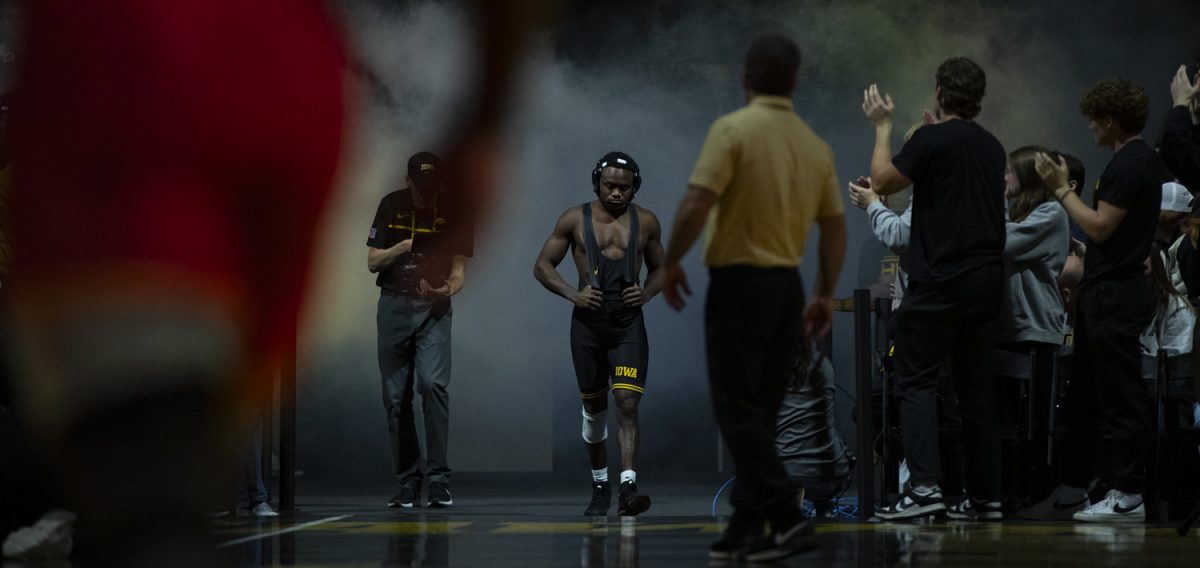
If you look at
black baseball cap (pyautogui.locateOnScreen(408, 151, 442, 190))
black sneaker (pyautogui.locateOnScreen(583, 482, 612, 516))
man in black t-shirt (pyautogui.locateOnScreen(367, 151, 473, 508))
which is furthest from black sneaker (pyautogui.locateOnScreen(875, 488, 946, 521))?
A: man in black t-shirt (pyautogui.locateOnScreen(367, 151, 473, 508))

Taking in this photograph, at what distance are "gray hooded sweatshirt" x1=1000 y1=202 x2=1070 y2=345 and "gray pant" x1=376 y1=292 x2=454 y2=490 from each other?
303 cm

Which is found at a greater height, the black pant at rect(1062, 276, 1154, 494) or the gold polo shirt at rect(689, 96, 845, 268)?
the gold polo shirt at rect(689, 96, 845, 268)

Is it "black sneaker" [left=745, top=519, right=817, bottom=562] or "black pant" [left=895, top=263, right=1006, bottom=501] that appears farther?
"black pant" [left=895, top=263, right=1006, bottom=501]

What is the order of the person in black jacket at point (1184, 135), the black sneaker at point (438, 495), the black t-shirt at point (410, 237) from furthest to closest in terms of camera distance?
1. the black t-shirt at point (410, 237)
2. the black sneaker at point (438, 495)
3. the person in black jacket at point (1184, 135)

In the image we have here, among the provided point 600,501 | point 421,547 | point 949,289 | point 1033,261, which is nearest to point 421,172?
point 600,501

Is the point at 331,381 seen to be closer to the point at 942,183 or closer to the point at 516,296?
the point at 516,296

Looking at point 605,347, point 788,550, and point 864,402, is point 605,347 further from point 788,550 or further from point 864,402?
point 788,550

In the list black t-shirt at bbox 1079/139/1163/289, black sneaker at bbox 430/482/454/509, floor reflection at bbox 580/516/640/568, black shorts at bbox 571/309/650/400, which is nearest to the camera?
floor reflection at bbox 580/516/640/568

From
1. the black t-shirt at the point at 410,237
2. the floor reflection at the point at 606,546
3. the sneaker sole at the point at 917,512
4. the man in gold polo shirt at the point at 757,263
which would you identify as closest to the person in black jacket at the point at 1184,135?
the sneaker sole at the point at 917,512

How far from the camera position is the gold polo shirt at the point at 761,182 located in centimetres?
392

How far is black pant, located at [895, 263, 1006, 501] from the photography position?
216 inches

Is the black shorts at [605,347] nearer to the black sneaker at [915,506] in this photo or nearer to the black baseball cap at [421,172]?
the black baseball cap at [421,172]

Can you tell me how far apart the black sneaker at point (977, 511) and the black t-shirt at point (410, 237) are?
115 inches

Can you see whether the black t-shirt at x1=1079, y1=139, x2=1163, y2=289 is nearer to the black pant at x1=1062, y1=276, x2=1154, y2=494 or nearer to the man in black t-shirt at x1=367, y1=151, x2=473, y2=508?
the black pant at x1=1062, y1=276, x2=1154, y2=494
